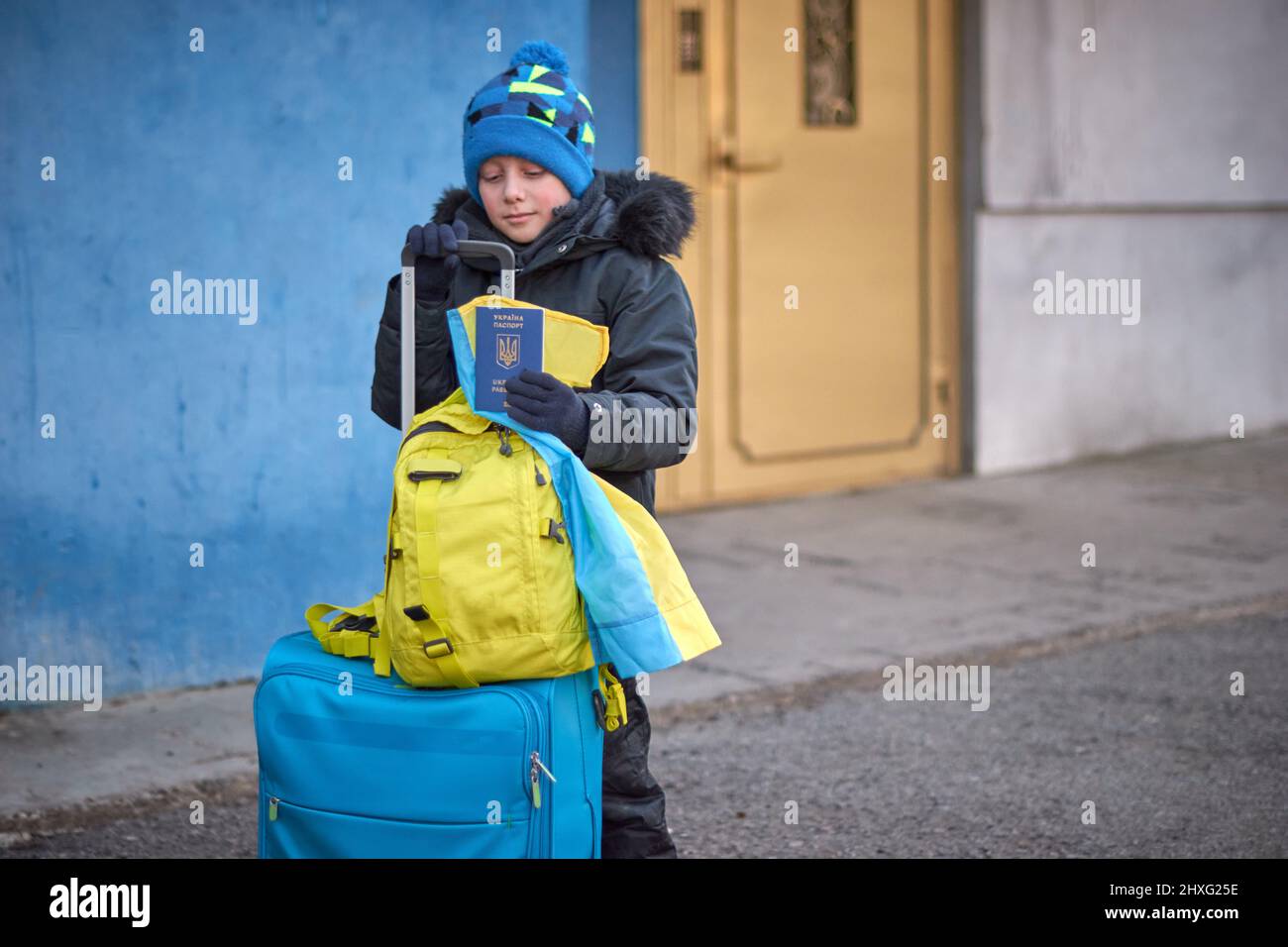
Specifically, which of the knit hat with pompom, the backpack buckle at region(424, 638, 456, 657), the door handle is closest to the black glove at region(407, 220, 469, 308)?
the knit hat with pompom

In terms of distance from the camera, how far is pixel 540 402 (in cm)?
282

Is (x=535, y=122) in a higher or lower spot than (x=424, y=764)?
higher

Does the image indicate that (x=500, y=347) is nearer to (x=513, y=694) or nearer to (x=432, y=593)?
(x=432, y=593)

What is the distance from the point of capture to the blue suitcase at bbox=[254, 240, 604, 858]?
9.05 feet

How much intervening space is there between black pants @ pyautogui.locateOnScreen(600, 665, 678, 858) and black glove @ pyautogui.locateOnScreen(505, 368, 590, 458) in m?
0.68

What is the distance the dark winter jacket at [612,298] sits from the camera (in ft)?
10.1

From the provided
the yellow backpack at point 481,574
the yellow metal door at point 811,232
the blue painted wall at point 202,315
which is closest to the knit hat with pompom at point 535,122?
the yellow backpack at point 481,574

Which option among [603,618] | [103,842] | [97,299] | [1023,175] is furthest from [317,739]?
[1023,175]

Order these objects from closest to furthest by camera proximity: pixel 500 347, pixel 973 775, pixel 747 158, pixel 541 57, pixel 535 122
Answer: pixel 500 347
pixel 535 122
pixel 541 57
pixel 973 775
pixel 747 158

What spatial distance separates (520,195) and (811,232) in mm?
5077

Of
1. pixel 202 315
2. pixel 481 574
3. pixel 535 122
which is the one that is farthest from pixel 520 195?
pixel 202 315

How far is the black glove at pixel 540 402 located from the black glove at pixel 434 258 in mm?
301

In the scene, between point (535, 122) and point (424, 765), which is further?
point (535, 122)

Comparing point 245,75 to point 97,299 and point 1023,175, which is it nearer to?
point 97,299
